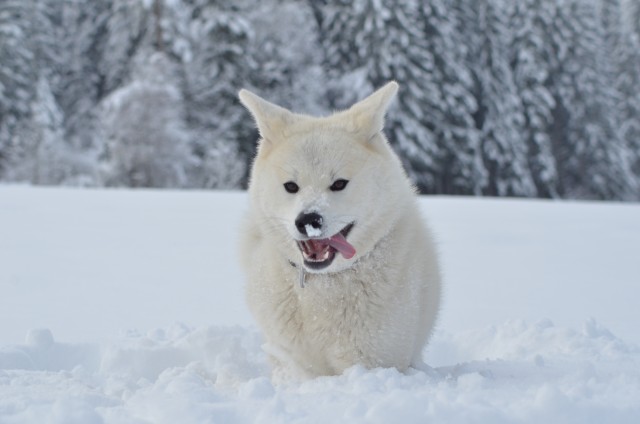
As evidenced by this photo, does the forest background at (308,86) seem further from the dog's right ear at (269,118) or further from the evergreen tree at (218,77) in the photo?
the dog's right ear at (269,118)

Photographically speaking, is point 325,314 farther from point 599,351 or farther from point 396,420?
point 599,351

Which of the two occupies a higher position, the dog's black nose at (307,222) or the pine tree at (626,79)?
the dog's black nose at (307,222)

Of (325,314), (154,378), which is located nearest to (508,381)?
Answer: (325,314)

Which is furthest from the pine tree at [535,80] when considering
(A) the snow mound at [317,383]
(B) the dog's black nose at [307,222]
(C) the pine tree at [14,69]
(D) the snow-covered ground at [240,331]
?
(B) the dog's black nose at [307,222]

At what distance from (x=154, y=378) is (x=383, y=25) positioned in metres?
21.6

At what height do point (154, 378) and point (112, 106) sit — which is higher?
point (154, 378)

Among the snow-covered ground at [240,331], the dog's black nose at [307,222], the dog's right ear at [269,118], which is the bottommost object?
the snow-covered ground at [240,331]

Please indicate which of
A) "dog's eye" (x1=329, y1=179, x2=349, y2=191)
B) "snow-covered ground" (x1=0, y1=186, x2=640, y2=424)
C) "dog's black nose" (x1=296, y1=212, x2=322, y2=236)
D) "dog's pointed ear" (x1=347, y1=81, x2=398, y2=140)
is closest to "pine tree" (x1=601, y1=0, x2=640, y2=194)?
"snow-covered ground" (x1=0, y1=186, x2=640, y2=424)

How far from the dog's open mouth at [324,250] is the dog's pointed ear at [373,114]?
0.60 meters

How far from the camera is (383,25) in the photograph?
932 inches

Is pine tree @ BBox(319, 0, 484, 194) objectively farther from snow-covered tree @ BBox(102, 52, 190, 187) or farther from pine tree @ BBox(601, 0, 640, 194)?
pine tree @ BBox(601, 0, 640, 194)

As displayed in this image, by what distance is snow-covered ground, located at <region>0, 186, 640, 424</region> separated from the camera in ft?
7.14

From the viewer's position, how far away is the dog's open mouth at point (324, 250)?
9.45ft

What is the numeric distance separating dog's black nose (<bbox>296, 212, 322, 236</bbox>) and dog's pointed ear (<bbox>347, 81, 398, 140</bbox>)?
0.64m
